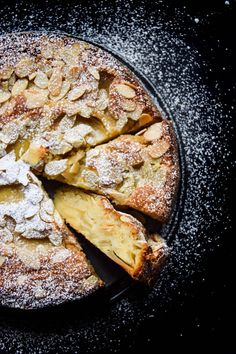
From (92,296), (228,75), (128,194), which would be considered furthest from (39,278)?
(228,75)

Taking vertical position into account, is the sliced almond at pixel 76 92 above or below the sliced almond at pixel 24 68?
below

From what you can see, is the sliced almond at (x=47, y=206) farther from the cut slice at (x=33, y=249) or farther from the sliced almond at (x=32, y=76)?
the sliced almond at (x=32, y=76)

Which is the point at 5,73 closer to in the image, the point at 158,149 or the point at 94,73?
the point at 94,73

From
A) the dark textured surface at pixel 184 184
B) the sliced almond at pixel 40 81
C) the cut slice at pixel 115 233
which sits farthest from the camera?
the dark textured surface at pixel 184 184

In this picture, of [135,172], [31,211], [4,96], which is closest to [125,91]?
[135,172]

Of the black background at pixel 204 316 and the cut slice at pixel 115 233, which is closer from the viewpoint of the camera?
the cut slice at pixel 115 233

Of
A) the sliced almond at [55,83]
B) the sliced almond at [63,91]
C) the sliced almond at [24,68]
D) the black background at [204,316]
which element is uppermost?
the sliced almond at [24,68]

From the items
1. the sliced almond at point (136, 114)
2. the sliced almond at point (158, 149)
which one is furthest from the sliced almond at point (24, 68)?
the sliced almond at point (158, 149)

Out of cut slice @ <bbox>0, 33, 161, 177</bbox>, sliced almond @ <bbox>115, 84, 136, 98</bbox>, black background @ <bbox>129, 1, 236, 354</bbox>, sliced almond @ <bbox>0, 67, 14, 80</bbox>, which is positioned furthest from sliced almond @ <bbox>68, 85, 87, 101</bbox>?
black background @ <bbox>129, 1, 236, 354</bbox>
